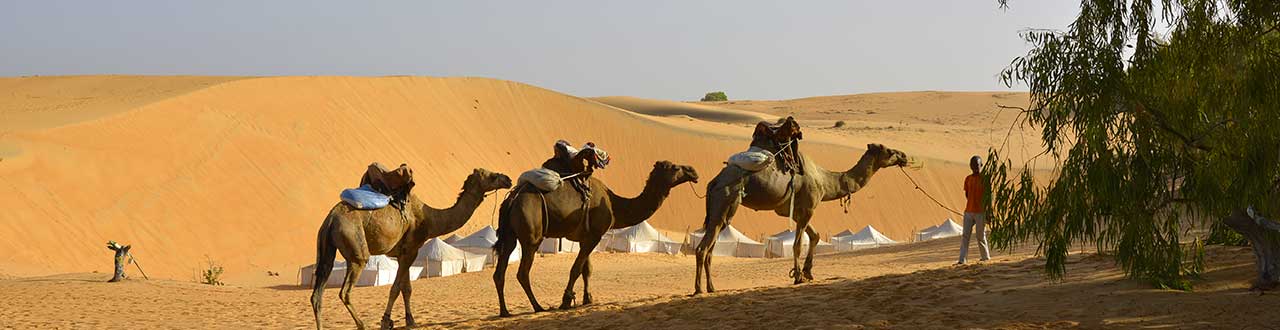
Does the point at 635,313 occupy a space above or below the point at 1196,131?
below

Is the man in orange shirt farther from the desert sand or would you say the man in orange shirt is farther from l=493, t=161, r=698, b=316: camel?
l=493, t=161, r=698, b=316: camel

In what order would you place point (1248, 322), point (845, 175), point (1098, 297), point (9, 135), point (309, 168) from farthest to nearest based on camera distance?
1. point (309, 168)
2. point (9, 135)
3. point (845, 175)
4. point (1098, 297)
5. point (1248, 322)

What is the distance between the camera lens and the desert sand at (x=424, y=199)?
11.4 meters

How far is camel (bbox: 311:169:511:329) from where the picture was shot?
11453mm

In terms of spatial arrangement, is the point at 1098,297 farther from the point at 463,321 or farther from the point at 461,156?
the point at 461,156

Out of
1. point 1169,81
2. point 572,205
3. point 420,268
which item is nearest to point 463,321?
point 572,205

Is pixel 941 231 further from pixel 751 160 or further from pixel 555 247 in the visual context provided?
pixel 751 160

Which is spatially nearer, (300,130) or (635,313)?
(635,313)

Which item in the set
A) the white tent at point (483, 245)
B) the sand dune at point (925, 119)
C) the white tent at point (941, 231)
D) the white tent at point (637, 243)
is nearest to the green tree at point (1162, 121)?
the white tent at point (483, 245)

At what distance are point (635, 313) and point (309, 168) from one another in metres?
22.4

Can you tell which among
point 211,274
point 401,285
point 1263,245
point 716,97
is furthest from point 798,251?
point 716,97

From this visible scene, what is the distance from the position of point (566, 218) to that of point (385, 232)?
1.97 m

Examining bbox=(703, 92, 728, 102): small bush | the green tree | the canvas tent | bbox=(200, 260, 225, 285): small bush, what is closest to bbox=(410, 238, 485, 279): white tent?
the canvas tent

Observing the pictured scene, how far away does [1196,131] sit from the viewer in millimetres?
9422
